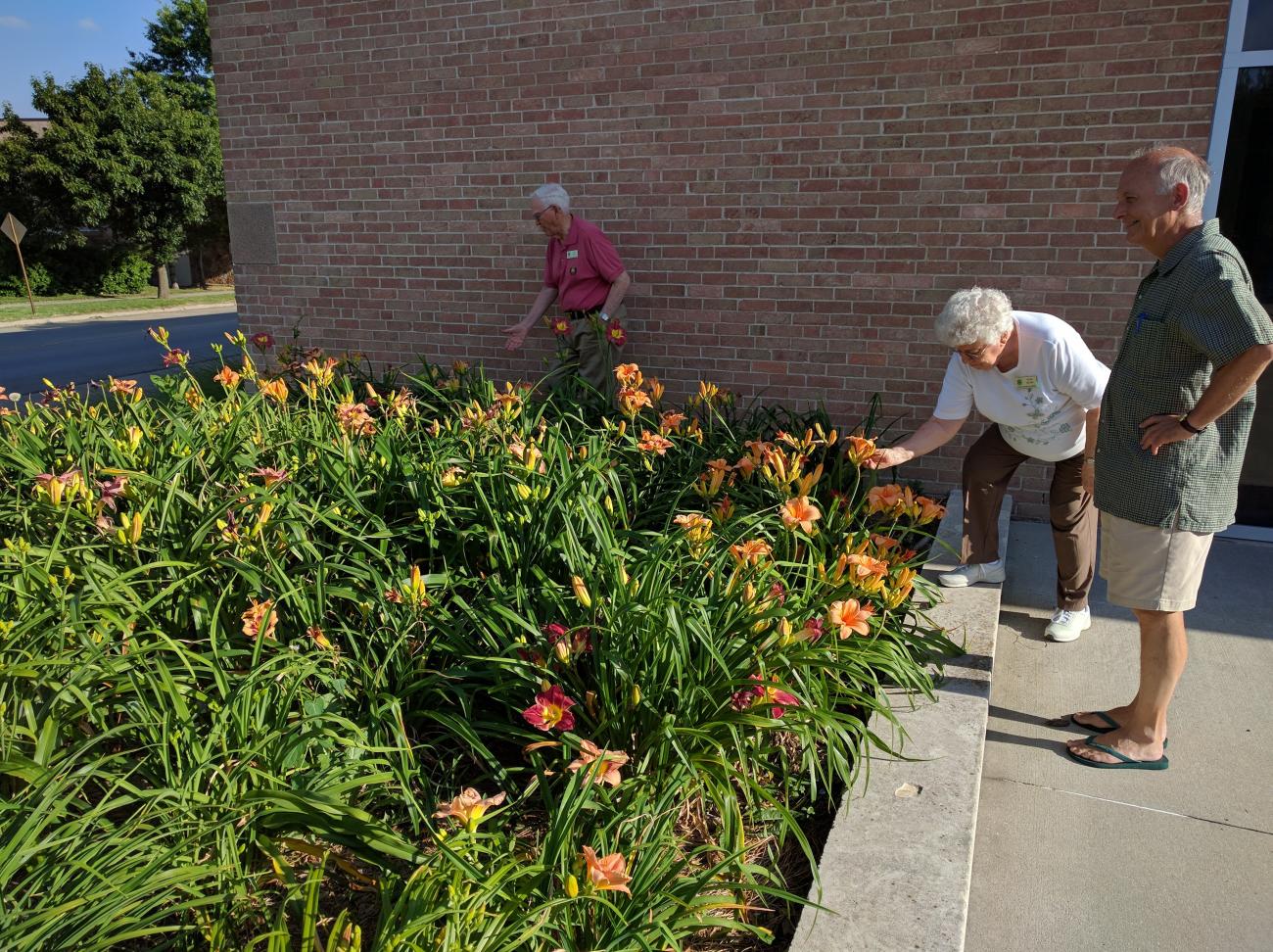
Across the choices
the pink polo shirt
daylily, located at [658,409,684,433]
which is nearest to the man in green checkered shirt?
daylily, located at [658,409,684,433]

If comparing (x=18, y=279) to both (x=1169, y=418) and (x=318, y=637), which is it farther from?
(x=1169, y=418)

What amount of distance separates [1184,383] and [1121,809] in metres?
1.21

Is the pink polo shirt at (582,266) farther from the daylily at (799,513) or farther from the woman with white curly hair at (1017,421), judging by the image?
the daylily at (799,513)

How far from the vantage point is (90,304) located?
1004 inches

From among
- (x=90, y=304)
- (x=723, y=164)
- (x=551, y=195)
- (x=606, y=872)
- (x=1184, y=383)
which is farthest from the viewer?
(x=90, y=304)

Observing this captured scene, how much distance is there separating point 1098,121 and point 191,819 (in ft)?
16.2

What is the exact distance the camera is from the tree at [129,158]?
88.4 ft

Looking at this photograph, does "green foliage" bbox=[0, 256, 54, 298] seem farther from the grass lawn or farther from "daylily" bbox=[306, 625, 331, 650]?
"daylily" bbox=[306, 625, 331, 650]

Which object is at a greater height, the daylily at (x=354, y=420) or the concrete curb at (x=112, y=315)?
the daylily at (x=354, y=420)

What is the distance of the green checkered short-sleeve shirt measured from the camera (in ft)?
7.99

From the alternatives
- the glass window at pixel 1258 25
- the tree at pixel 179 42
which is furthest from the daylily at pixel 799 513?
the tree at pixel 179 42

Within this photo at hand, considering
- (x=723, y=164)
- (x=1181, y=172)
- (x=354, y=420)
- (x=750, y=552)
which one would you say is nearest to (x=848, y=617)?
(x=750, y=552)

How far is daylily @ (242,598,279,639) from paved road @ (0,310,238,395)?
26.1ft

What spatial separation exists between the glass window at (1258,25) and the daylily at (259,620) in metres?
5.00
